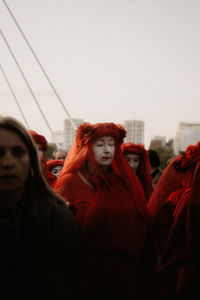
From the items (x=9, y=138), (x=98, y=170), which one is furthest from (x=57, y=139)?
(x=9, y=138)

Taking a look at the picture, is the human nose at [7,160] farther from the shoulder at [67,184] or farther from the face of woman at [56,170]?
the face of woman at [56,170]

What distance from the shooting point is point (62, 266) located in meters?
1.86

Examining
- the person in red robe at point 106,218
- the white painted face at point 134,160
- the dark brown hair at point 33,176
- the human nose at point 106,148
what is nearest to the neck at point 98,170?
the person in red robe at point 106,218

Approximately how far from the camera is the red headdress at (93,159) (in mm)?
3598

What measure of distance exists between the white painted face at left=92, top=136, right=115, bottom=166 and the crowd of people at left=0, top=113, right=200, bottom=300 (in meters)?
0.01

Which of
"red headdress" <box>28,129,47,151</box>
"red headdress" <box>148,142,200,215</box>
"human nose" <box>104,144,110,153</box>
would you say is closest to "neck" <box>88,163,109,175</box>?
"human nose" <box>104,144,110,153</box>

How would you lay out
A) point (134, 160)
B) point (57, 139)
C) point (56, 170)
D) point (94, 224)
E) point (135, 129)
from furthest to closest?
1. point (135, 129)
2. point (57, 139)
3. point (56, 170)
4. point (134, 160)
5. point (94, 224)

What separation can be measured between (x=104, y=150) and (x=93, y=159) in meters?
0.15

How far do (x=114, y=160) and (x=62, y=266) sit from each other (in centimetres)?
215

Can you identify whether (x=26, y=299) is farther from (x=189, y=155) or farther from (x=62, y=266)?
(x=189, y=155)

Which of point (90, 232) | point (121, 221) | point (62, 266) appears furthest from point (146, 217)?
point (62, 266)

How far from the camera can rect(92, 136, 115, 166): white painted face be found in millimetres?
3684

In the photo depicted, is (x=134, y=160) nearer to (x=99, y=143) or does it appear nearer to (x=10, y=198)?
(x=99, y=143)

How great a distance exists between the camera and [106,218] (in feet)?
11.0
